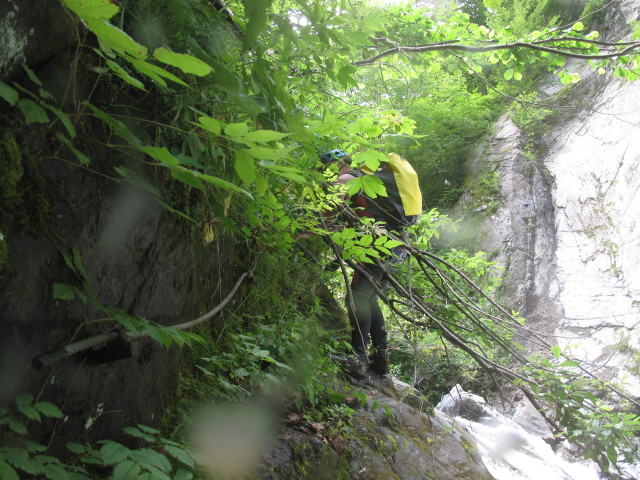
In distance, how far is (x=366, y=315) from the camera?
3666 mm

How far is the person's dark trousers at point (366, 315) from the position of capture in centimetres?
352

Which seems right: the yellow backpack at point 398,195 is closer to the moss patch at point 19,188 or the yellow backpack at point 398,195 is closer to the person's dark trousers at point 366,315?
the person's dark trousers at point 366,315

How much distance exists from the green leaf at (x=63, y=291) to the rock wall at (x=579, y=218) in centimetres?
933

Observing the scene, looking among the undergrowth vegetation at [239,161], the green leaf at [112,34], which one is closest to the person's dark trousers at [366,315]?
the undergrowth vegetation at [239,161]

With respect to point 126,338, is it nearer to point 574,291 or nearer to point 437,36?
point 437,36

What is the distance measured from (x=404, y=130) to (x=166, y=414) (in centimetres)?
186

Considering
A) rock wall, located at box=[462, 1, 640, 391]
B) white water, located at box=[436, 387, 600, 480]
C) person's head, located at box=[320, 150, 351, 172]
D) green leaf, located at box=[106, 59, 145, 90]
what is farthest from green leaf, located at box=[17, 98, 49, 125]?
rock wall, located at box=[462, 1, 640, 391]

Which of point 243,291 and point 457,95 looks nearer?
point 243,291

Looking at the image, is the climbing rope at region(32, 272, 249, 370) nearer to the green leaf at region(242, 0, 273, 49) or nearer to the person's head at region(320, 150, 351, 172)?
the green leaf at region(242, 0, 273, 49)

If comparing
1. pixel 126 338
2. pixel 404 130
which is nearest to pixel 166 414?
pixel 126 338

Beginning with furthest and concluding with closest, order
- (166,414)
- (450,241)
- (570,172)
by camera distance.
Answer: (450,241), (570,172), (166,414)

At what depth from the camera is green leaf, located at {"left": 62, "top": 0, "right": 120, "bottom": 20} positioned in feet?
2.08

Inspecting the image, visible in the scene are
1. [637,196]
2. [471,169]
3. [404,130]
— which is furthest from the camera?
[471,169]

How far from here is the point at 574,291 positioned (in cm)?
1051
